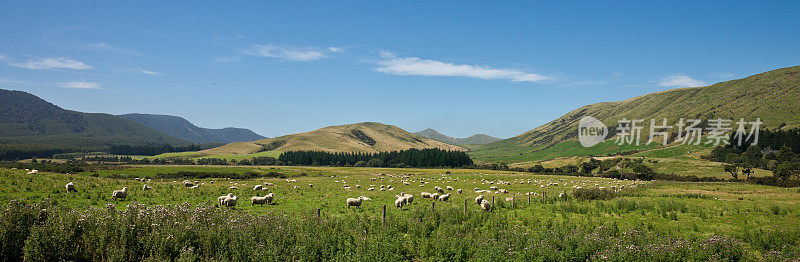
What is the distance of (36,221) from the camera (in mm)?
11438

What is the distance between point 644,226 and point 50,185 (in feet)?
137

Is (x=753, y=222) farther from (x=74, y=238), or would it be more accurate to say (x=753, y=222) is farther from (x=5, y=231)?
(x=5, y=231)

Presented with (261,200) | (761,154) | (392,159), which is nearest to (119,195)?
(261,200)

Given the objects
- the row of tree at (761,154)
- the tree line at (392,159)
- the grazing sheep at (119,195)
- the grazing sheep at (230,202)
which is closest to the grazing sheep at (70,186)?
the grazing sheep at (119,195)

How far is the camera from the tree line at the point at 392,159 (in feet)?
531

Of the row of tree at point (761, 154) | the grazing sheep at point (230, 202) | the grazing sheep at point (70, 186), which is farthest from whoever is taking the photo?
the row of tree at point (761, 154)

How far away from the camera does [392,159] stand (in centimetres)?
18000

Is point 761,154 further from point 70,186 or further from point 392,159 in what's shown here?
point 70,186

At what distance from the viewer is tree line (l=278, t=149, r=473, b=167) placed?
162 m

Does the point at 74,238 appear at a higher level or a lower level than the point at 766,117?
lower

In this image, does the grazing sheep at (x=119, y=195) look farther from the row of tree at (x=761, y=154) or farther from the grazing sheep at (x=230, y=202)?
the row of tree at (x=761, y=154)

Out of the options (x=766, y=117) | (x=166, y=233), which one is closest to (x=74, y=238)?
(x=166, y=233)

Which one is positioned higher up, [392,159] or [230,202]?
[392,159]

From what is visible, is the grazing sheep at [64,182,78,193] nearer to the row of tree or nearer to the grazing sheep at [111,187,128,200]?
the grazing sheep at [111,187,128,200]
